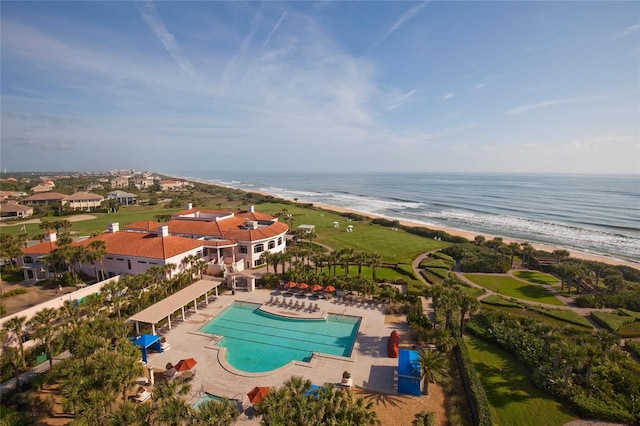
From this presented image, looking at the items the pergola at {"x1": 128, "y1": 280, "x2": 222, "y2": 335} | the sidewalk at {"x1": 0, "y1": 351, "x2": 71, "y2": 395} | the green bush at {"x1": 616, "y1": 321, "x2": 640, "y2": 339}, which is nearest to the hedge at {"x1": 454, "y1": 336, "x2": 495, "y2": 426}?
the green bush at {"x1": 616, "y1": 321, "x2": 640, "y2": 339}

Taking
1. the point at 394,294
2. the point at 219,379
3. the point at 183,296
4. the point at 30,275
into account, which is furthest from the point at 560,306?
the point at 30,275

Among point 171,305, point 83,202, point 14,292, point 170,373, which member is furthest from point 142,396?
point 83,202

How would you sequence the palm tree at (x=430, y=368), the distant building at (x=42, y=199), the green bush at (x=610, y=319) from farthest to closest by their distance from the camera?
the distant building at (x=42, y=199) → the green bush at (x=610, y=319) → the palm tree at (x=430, y=368)

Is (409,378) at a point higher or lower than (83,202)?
lower

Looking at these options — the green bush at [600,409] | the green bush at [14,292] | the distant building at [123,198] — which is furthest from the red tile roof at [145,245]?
the distant building at [123,198]

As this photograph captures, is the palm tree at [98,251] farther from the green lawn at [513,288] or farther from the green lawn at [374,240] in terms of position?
the green lawn at [513,288]

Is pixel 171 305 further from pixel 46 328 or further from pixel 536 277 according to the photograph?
pixel 536 277

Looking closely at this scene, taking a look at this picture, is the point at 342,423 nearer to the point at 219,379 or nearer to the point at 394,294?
the point at 219,379
